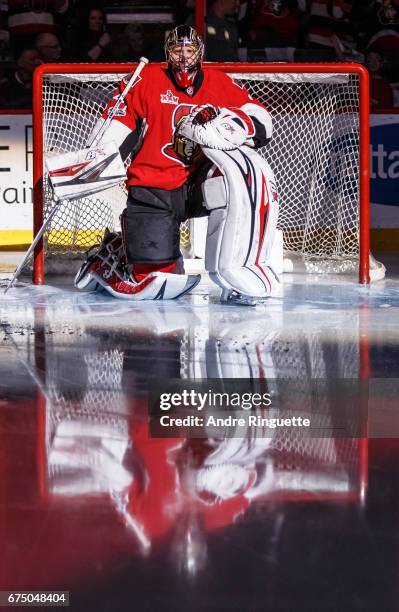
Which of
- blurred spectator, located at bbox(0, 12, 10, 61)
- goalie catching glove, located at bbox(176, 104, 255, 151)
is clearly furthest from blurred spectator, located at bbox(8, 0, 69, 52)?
goalie catching glove, located at bbox(176, 104, 255, 151)

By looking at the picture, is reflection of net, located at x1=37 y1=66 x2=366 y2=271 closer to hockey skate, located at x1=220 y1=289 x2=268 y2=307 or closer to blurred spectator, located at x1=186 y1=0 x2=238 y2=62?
blurred spectator, located at x1=186 y1=0 x2=238 y2=62

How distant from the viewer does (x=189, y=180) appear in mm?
4336

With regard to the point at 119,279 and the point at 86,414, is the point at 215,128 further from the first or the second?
the point at 86,414

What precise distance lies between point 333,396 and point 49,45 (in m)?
Result: 4.86

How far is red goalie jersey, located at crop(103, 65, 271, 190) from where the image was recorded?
4215 millimetres

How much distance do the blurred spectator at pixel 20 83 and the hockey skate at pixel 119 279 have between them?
2.49 metres

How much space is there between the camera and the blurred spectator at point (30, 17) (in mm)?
7012

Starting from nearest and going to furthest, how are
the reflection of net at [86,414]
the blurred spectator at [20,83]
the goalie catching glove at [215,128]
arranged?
the reflection of net at [86,414]
the goalie catching glove at [215,128]
the blurred spectator at [20,83]

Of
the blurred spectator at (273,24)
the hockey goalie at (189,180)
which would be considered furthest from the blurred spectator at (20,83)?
the hockey goalie at (189,180)

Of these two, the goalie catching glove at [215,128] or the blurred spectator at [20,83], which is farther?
the blurred spectator at [20,83]

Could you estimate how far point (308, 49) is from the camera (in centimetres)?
693

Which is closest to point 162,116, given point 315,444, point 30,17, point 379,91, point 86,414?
point 86,414

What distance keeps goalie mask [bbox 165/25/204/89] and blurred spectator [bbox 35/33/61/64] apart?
289 centimetres

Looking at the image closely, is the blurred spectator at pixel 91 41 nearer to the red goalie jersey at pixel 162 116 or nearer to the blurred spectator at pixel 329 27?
the blurred spectator at pixel 329 27
